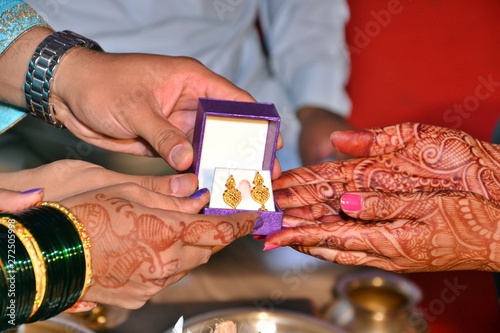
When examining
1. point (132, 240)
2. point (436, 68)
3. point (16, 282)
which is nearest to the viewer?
point (16, 282)

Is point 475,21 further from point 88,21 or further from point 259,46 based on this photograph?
point 88,21

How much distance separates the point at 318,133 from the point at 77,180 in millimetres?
927

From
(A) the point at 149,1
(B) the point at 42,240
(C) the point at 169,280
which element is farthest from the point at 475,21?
(B) the point at 42,240

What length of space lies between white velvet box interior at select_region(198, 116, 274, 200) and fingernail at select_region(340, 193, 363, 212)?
0.76 feet

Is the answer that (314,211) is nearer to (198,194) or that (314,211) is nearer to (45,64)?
(198,194)

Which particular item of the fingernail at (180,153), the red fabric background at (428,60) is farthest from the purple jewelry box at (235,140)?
the red fabric background at (428,60)

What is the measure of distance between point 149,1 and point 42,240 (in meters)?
1.09

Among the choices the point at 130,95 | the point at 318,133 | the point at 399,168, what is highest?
the point at 130,95

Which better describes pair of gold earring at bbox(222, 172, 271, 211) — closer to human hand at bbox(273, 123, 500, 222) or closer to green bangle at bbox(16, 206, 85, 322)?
human hand at bbox(273, 123, 500, 222)

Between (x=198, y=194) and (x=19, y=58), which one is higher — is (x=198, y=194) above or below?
below

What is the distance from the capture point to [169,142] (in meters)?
1.01

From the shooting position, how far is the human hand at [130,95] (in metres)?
1.09

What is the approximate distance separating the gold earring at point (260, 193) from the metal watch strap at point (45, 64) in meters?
0.38

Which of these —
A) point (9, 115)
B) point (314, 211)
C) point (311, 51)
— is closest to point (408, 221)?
point (314, 211)
